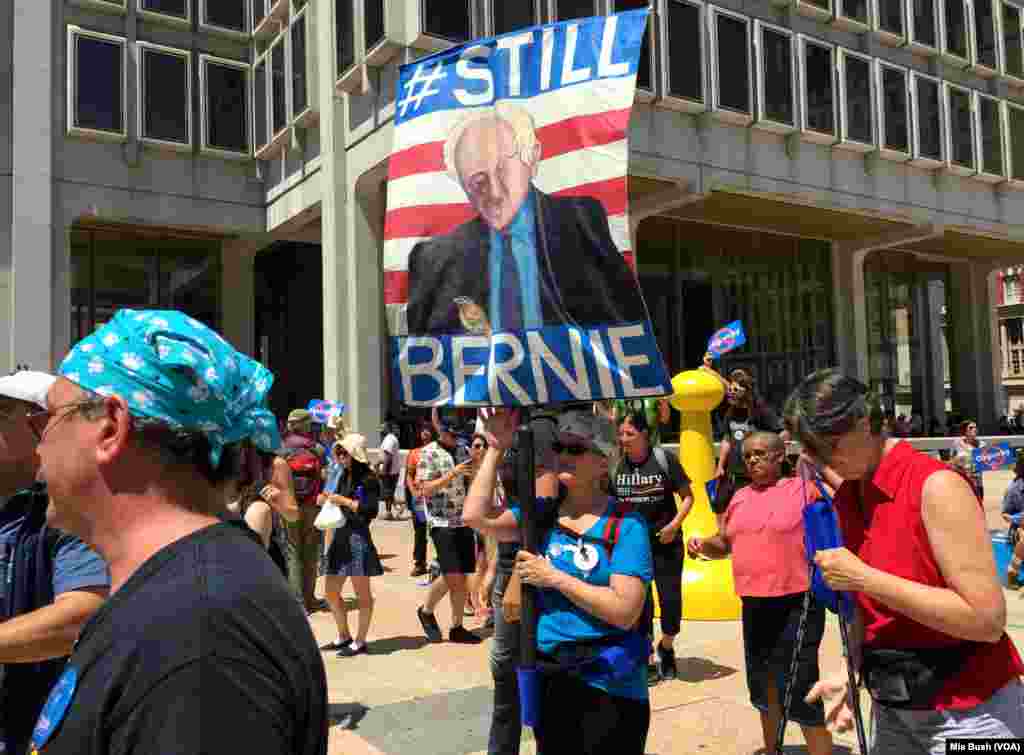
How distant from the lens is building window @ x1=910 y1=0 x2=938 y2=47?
2477 cm

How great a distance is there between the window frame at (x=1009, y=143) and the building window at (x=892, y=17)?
15.5 feet

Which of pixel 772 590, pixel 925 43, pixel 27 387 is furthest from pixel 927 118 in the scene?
pixel 27 387

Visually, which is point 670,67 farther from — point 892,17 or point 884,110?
point 892,17

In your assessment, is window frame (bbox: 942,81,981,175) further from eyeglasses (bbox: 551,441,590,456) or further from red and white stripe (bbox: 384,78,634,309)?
eyeglasses (bbox: 551,441,590,456)

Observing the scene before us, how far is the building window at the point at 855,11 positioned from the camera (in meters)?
23.2

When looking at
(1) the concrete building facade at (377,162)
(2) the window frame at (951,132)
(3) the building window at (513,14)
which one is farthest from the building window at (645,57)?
(2) the window frame at (951,132)

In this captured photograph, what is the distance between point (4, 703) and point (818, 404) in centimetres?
243

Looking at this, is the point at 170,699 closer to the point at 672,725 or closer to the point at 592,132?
the point at 592,132

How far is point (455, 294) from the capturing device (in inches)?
147

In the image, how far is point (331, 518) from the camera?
7.09 m

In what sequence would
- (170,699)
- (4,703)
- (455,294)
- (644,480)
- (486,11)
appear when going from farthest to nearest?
(486,11) < (644,480) < (455,294) < (4,703) < (170,699)

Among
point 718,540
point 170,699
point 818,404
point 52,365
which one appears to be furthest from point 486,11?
point 170,699

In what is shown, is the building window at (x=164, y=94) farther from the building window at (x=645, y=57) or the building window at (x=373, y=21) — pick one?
the building window at (x=645, y=57)

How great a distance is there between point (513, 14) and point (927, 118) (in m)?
13.4
